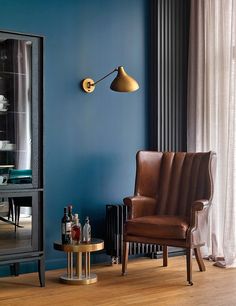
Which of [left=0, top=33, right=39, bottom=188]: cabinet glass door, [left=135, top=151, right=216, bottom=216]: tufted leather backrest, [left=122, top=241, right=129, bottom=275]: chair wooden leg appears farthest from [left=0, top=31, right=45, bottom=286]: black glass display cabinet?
[left=135, top=151, right=216, bottom=216]: tufted leather backrest

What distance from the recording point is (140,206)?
15.2 ft

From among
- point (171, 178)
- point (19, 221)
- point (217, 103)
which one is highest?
point (217, 103)

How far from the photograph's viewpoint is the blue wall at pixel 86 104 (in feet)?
15.2

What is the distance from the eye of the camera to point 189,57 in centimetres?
535

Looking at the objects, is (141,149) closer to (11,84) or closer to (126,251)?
(126,251)

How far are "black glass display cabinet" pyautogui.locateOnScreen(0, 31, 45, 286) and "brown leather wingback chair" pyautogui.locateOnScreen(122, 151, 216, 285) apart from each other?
0.81 meters

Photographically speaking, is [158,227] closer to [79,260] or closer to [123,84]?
[79,260]

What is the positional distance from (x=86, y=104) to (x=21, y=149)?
102cm

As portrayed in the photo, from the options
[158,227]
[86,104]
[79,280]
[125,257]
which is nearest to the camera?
[79,280]

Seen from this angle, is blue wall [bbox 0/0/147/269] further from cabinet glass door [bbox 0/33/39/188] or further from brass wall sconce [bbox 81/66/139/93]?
cabinet glass door [bbox 0/33/39/188]

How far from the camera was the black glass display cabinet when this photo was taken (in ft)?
12.9

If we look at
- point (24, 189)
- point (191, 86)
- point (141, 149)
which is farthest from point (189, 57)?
point (24, 189)

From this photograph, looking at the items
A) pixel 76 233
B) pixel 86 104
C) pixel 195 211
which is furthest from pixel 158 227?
pixel 86 104

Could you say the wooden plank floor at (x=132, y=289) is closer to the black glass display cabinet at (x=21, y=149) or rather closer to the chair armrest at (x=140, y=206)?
the black glass display cabinet at (x=21, y=149)
